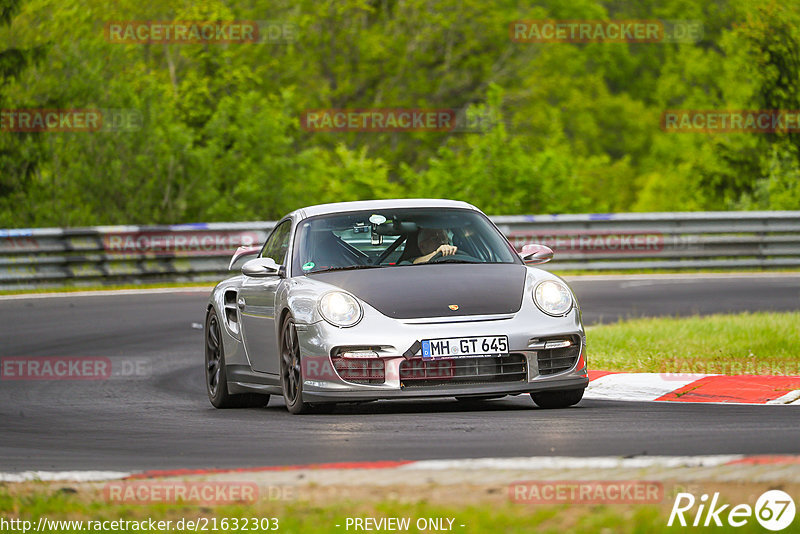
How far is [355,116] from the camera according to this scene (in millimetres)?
48906

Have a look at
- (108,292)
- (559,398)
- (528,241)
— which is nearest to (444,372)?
(559,398)

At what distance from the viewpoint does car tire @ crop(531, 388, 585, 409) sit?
972 centimetres

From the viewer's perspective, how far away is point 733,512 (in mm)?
5336

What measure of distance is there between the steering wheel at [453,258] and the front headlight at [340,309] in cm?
104

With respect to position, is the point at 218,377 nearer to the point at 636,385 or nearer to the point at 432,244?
the point at 432,244

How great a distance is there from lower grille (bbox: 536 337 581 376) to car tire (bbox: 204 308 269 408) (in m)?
2.64

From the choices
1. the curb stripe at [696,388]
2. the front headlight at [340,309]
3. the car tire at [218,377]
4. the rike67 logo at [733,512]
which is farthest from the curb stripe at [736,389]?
the rike67 logo at [733,512]

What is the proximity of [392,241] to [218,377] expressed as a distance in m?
1.83

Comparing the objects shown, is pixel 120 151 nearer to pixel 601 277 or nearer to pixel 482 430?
pixel 601 277

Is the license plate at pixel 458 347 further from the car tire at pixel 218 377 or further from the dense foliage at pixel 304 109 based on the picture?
the dense foliage at pixel 304 109

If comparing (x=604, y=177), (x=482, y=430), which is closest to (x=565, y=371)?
(x=482, y=430)

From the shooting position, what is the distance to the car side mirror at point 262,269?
10188 mm

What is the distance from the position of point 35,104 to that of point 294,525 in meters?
23.9

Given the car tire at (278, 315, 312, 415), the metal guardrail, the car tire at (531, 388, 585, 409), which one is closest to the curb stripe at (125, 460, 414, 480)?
the car tire at (278, 315, 312, 415)
